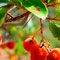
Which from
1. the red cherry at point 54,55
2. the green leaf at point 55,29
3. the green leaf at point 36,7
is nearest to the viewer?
the green leaf at point 36,7

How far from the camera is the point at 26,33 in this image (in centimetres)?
348

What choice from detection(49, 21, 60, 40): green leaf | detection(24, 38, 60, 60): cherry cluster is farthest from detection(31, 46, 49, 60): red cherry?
detection(49, 21, 60, 40): green leaf

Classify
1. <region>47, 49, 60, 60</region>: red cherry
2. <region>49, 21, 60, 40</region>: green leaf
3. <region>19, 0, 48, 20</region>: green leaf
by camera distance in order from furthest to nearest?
<region>49, 21, 60, 40</region>: green leaf, <region>47, 49, 60, 60</region>: red cherry, <region>19, 0, 48, 20</region>: green leaf

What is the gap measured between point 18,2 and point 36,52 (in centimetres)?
26

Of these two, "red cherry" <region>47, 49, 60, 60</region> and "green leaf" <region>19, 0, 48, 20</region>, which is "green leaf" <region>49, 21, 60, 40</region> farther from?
"green leaf" <region>19, 0, 48, 20</region>

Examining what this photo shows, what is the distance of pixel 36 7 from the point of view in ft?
3.53

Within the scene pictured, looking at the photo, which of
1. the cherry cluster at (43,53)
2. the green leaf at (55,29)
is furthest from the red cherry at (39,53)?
the green leaf at (55,29)

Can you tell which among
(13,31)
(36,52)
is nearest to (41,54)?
(36,52)

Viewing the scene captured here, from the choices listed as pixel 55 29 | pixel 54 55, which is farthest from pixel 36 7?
pixel 55 29

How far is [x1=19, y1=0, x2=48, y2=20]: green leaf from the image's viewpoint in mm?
1042

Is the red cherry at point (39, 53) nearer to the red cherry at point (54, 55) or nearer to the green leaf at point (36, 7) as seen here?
the red cherry at point (54, 55)

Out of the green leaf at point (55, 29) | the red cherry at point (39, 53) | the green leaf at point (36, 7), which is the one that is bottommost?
the green leaf at point (55, 29)

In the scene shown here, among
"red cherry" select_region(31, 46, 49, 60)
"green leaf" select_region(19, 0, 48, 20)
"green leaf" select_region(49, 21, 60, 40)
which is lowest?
"green leaf" select_region(49, 21, 60, 40)

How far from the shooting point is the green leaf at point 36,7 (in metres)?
1.04
